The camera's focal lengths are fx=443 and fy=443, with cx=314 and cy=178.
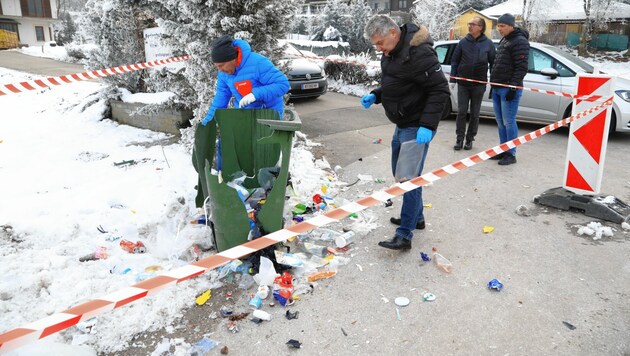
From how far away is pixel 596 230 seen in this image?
13.8 feet

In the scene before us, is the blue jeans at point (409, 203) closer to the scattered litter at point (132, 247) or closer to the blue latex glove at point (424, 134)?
the blue latex glove at point (424, 134)

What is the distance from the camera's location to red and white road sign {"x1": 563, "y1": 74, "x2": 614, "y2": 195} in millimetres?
4445

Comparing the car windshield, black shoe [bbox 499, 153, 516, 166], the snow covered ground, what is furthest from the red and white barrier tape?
the car windshield

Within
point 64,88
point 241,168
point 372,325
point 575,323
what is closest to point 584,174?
point 575,323

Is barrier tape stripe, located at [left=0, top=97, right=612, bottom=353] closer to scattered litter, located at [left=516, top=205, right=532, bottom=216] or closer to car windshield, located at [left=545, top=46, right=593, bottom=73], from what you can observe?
scattered litter, located at [left=516, top=205, right=532, bottom=216]

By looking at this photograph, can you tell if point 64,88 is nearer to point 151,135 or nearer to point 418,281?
point 151,135

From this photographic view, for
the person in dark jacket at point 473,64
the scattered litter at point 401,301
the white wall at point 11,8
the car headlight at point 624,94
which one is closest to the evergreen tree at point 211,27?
the person in dark jacket at point 473,64

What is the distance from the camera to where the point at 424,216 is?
473 centimetres

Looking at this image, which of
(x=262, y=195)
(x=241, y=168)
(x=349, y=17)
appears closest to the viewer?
(x=262, y=195)

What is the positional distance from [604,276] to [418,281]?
4.83ft

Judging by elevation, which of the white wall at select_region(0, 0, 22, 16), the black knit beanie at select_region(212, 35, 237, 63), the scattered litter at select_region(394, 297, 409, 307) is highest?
the white wall at select_region(0, 0, 22, 16)

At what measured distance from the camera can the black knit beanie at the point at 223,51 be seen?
3.93 meters

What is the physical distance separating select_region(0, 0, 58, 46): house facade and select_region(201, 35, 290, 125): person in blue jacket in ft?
182

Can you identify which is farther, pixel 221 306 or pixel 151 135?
pixel 151 135
